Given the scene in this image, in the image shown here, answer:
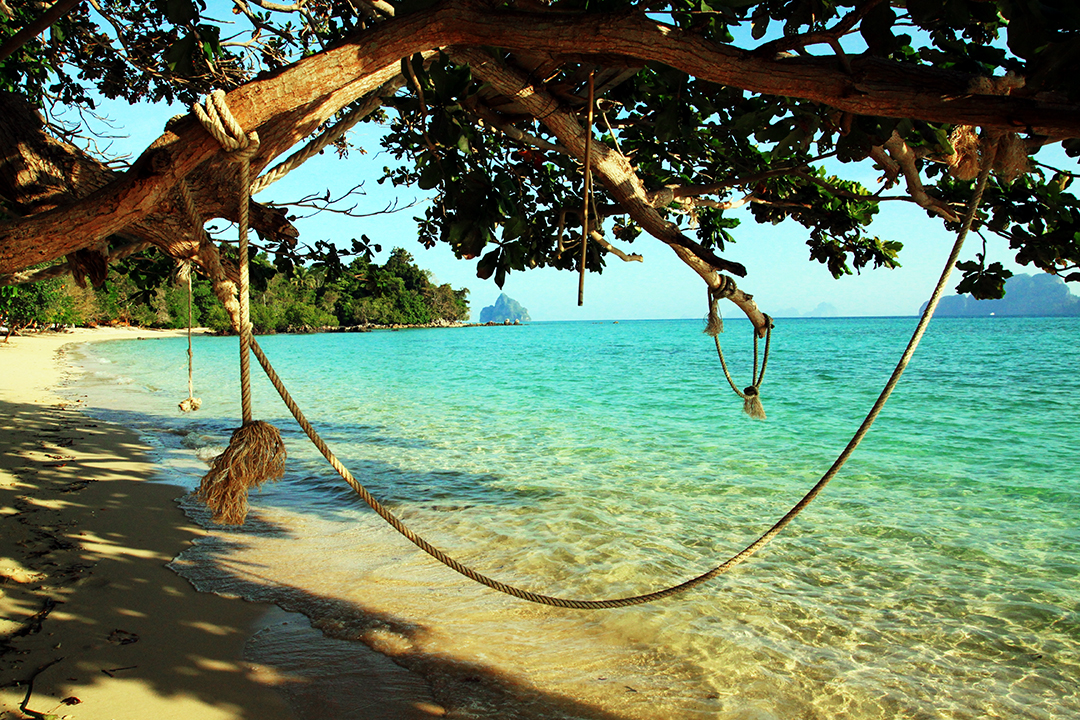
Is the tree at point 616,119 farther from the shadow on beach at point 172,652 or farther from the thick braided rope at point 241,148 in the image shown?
the shadow on beach at point 172,652

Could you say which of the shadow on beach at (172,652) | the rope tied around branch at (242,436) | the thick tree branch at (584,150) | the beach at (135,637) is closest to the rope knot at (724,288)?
the thick tree branch at (584,150)

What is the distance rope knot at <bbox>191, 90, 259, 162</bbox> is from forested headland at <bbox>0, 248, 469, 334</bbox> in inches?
69.3

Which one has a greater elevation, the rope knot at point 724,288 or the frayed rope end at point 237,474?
the rope knot at point 724,288

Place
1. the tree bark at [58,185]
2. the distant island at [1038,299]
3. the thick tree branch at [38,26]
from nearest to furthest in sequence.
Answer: the thick tree branch at [38,26] < the tree bark at [58,185] < the distant island at [1038,299]

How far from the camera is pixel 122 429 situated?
9.28 metres

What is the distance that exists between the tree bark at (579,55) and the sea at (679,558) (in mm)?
2264

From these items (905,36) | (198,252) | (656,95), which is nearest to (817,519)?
(656,95)

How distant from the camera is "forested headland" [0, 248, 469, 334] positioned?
549 cm

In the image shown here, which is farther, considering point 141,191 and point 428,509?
point 428,509

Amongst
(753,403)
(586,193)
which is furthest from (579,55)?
(753,403)

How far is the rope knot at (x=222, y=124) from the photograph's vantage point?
1.85 metres

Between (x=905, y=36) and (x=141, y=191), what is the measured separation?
277 cm

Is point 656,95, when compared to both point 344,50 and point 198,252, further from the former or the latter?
point 198,252

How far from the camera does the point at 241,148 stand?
6.40 feet
